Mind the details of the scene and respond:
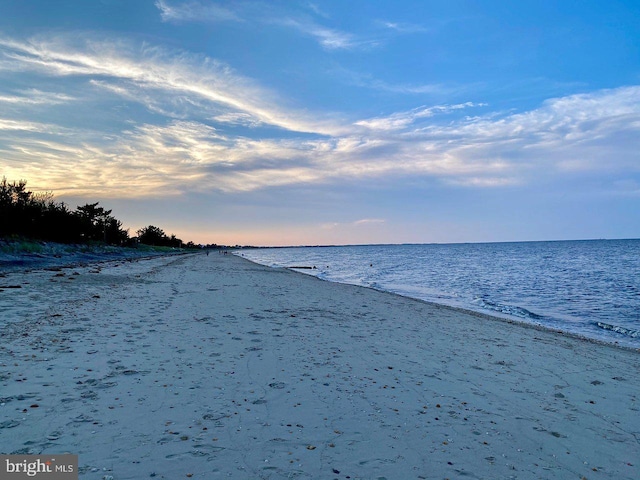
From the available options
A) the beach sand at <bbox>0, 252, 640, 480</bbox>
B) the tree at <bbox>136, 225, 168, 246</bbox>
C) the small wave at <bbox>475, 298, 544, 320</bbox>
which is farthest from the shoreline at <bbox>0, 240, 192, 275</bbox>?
the tree at <bbox>136, 225, 168, 246</bbox>

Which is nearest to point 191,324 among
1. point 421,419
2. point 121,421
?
point 121,421

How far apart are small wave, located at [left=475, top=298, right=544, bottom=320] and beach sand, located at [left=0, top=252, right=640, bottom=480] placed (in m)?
6.94

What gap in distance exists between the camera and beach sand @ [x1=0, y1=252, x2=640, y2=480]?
4.11 m

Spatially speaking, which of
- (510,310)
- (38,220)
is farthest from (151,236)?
(510,310)

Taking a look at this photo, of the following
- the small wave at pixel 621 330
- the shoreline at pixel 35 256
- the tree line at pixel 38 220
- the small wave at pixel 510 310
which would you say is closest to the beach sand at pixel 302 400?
the small wave at pixel 621 330

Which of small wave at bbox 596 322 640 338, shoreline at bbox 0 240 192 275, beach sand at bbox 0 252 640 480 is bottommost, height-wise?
small wave at bbox 596 322 640 338

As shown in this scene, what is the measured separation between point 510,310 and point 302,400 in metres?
16.7

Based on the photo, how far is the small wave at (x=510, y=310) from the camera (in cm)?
1828

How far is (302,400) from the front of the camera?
18.7ft

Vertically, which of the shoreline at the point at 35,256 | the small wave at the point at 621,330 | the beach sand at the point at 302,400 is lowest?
the small wave at the point at 621,330

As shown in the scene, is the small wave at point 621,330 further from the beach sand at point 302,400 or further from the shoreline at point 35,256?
the shoreline at point 35,256

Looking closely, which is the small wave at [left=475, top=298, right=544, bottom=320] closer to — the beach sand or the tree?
the beach sand

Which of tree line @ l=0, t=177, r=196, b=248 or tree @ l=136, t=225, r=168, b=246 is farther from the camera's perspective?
tree @ l=136, t=225, r=168, b=246

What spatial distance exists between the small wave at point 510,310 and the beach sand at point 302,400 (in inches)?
273
